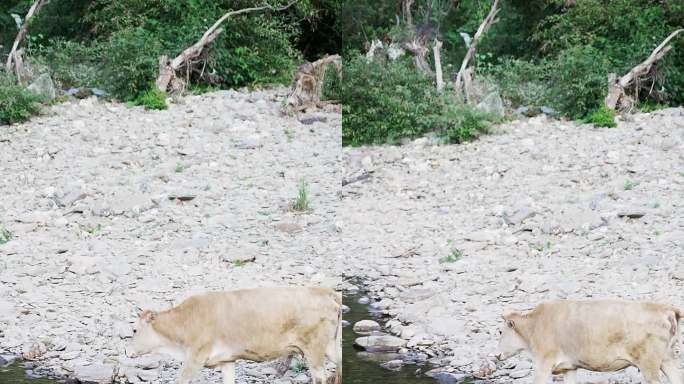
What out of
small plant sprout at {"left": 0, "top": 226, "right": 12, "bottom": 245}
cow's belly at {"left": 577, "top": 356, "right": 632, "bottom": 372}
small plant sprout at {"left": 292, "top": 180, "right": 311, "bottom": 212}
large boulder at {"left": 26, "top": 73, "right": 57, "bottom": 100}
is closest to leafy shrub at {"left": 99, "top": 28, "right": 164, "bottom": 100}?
large boulder at {"left": 26, "top": 73, "right": 57, "bottom": 100}

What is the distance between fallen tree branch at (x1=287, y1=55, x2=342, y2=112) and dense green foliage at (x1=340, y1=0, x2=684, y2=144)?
326 millimetres

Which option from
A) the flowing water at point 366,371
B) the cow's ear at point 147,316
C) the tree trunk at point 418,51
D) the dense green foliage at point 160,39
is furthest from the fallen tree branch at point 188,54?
the cow's ear at point 147,316

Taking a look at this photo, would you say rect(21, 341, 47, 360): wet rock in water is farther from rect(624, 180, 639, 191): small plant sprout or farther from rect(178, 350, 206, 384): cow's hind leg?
rect(624, 180, 639, 191): small plant sprout

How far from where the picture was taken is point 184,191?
6.93m

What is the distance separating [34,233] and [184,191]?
1.05 metres

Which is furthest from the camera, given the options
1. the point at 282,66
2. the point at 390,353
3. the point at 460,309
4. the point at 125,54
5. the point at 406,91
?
the point at 282,66

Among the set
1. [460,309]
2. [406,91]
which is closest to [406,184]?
[406,91]

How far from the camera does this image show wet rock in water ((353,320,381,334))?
527cm

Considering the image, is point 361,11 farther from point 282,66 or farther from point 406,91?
point 282,66

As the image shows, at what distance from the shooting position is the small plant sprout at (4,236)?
256 inches

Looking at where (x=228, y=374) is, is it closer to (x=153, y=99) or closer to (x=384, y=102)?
(x=384, y=102)

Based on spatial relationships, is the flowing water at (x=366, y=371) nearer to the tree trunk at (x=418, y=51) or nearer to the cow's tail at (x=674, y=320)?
the cow's tail at (x=674, y=320)

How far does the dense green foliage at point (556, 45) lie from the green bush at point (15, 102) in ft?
8.22

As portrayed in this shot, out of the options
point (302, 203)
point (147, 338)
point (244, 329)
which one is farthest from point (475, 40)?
point (147, 338)
